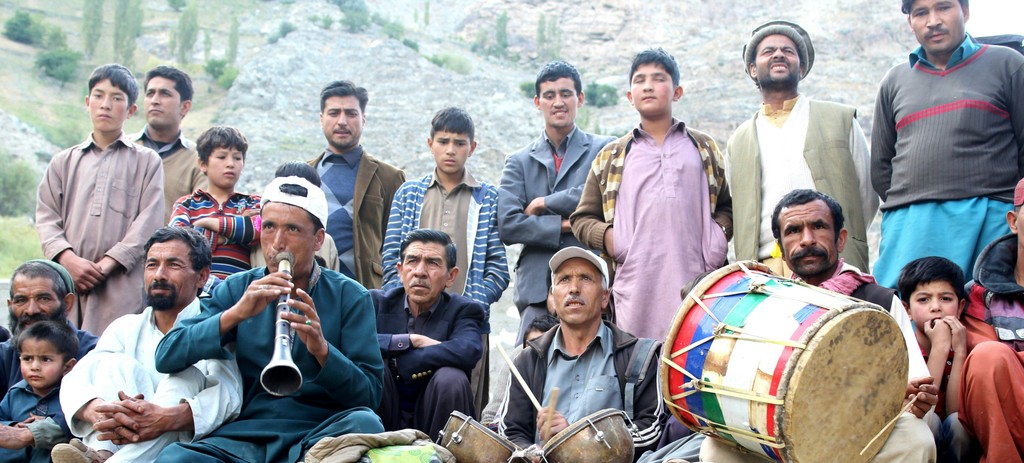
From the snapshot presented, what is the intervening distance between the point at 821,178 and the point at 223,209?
3.56 meters

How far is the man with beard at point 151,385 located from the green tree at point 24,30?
2005 inches

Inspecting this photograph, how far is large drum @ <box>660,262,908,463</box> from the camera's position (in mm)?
3762

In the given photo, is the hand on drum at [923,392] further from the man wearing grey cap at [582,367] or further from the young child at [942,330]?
the man wearing grey cap at [582,367]

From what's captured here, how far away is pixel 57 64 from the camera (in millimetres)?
47688

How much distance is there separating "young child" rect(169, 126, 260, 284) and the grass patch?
23.3 m

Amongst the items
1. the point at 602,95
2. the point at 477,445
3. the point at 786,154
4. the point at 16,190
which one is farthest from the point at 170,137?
the point at 602,95

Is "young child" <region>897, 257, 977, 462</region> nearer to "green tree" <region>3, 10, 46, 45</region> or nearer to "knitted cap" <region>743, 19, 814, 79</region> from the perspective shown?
"knitted cap" <region>743, 19, 814, 79</region>

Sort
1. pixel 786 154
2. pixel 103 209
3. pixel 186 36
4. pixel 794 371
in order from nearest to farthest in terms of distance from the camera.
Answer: pixel 794 371
pixel 786 154
pixel 103 209
pixel 186 36

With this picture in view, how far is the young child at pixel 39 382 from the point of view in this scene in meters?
4.89

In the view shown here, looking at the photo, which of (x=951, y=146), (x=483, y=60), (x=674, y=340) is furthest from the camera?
A: (x=483, y=60)

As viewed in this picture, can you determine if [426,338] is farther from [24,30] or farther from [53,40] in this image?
[24,30]

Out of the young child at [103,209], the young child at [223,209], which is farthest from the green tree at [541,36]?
the young child at [223,209]

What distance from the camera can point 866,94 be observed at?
56906mm

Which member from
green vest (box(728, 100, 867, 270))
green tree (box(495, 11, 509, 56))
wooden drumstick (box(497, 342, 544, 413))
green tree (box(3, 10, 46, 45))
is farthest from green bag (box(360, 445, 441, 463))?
green tree (box(495, 11, 509, 56))
